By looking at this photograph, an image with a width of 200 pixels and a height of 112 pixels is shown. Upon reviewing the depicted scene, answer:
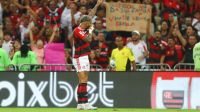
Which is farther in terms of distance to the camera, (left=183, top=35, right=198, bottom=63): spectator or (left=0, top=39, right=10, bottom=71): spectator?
(left=183, top=35, right=198, bottom=63): spectator

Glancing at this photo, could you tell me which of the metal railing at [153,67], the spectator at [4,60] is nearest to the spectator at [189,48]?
the metal railing at [153,67]

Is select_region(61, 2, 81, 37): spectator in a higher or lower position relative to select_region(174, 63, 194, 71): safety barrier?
higher

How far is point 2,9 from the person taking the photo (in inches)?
915

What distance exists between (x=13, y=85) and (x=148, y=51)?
4.51 metres

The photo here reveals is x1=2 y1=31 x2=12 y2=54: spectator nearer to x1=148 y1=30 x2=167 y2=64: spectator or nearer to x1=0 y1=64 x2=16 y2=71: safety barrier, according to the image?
x1=0 y1=64 x2=16 y2=71: safety barrier

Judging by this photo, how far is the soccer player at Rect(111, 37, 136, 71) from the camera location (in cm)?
1952

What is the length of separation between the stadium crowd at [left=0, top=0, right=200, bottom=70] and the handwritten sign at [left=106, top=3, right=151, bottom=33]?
0.33 m

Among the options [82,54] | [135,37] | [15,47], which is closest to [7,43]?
[15,47]

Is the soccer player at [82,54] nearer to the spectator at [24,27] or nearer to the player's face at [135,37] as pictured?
the player's face at [135,37]

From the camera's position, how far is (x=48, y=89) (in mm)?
18953

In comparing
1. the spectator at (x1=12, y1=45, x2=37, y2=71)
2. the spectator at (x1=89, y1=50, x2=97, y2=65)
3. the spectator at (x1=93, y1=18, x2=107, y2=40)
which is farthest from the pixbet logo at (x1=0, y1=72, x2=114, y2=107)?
the spectator at (x1=93, y1=18, x2=107, y2=40)

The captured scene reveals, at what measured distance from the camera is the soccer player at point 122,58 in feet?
64.0

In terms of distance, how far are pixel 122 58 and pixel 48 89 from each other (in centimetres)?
227

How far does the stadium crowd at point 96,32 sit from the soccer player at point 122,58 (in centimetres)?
86
